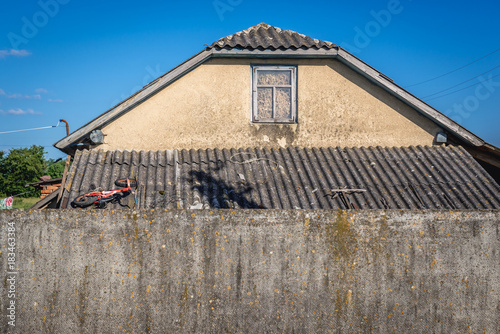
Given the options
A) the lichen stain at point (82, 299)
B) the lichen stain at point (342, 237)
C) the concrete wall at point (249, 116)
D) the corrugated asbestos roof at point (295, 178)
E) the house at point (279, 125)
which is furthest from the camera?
the concrete wall at point (249, 116)

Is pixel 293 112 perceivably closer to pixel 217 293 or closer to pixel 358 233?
pixel 358 233

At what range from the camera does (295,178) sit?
7988 mm

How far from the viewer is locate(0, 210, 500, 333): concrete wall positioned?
4410 mm

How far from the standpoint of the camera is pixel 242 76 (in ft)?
30.2

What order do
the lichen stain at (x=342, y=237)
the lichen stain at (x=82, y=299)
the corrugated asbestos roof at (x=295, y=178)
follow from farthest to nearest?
the corrugated asbestos roof at (x=295, y=178), the lichen stain at (x=342, y=237), the lichen stain at (x=82, y=299)

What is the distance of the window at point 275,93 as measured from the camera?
9273 mm

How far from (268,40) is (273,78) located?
2.82ft

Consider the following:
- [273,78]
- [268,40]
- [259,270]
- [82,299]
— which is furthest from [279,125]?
[82,299]

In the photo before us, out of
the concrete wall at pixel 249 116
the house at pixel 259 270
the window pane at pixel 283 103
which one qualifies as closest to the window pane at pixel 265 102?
the window pane at pixel 283 103

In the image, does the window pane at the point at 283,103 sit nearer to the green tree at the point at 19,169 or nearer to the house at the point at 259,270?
the house at the point at 259,270

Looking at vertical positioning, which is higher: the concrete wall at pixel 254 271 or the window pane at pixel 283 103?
the window pane at pixel 283 103

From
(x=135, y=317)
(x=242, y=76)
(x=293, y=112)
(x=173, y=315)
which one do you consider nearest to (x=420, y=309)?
(x=173, y=315)

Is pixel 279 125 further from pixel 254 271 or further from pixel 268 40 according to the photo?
pixel 254 271

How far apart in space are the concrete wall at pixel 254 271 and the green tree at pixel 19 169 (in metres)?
45.8
